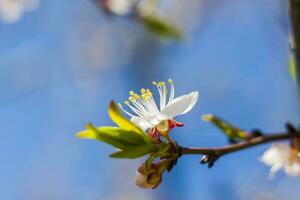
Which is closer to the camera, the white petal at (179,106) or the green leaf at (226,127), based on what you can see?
the white petal at (179,106)

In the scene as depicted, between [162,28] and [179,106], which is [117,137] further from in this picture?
[162,28]

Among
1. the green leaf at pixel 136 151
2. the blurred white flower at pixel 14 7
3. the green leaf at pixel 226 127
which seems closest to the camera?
the green leaf at pixel 136 151

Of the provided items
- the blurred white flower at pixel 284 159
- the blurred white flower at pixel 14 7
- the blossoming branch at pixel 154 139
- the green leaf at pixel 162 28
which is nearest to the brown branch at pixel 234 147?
the blossoming branch at pixel 154 139

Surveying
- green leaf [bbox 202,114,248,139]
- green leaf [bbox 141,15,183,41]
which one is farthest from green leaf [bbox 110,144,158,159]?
green leaf [bbox 141,15,183,41]

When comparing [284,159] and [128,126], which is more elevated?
[128,126]

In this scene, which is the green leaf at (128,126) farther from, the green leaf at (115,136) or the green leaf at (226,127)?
the green leaf at (226,127)

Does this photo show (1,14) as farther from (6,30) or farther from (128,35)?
(128,35)

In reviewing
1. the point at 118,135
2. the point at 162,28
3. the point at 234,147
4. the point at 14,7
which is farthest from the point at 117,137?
the point at 14,7

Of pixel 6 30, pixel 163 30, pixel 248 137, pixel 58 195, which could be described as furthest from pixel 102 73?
pixel 248 137
